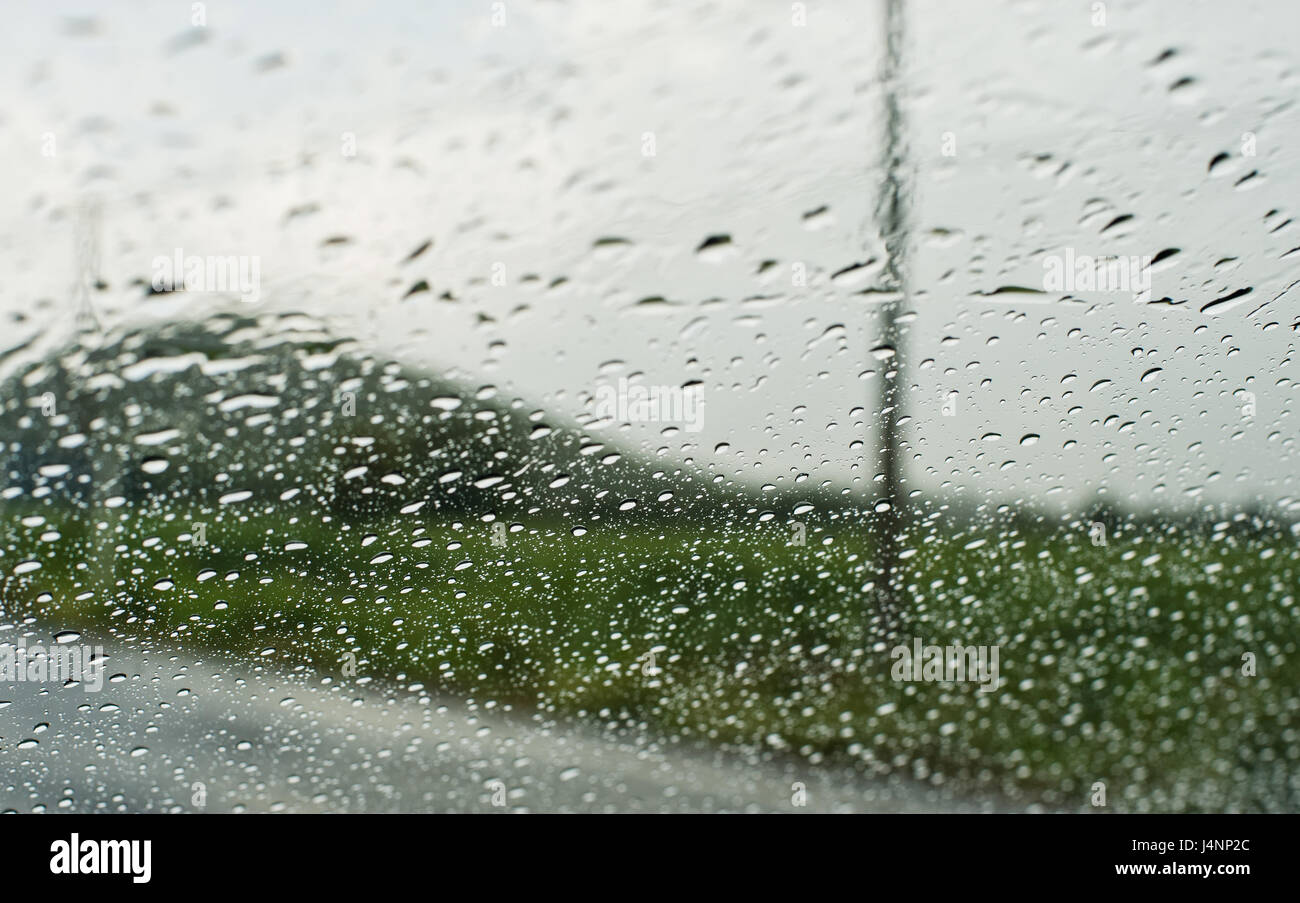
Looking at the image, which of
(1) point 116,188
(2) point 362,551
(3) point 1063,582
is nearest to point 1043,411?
(3) point 1063,582

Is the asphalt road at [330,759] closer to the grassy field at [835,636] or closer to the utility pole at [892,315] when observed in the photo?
the grassy field at [835,636]

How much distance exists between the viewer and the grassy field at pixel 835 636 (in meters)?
1.60

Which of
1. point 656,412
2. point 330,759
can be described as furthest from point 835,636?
point 330,759

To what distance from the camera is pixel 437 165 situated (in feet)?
4.60

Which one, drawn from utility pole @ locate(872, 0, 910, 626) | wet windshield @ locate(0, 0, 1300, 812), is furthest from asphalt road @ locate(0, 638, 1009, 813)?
utility pole @ locate(872, 0, 910, 626)

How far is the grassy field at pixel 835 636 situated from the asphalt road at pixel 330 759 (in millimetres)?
55

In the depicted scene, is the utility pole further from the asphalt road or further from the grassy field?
the asphalt road

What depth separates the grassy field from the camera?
1.60 metres

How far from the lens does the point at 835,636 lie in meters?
1.79

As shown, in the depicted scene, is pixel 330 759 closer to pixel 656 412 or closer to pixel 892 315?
pixel 656 412

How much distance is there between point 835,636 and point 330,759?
111 cm

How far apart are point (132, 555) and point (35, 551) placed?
157mm
